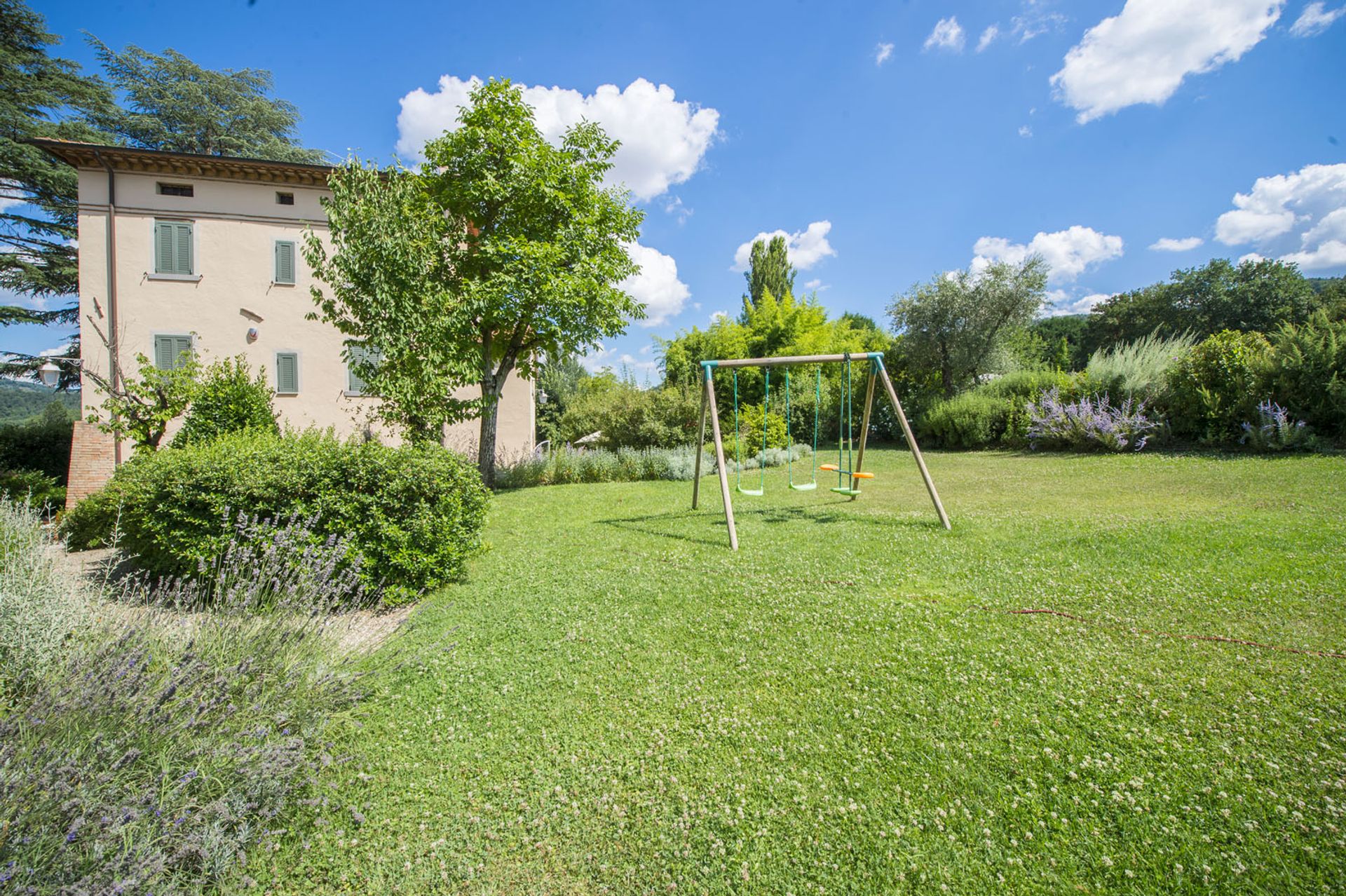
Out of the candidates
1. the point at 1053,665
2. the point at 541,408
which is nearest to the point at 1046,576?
the point at 1053,665

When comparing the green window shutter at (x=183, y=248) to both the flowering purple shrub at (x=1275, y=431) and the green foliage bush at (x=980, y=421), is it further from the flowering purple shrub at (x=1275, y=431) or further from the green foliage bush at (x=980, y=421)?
the flowering purple shrub at (x=1275, y=431)

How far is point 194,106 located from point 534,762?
111 ft

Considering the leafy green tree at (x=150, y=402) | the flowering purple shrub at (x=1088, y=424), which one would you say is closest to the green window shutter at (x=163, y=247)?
the leafy green tree at (x=150, y=402)

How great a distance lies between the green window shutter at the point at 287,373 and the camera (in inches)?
629

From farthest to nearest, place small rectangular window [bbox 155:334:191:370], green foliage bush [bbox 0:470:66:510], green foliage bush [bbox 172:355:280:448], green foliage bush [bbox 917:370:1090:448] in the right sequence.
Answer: green foliage bush [bbox 917:370:1090:448]
small rectangular window [bbox 155:334:191:370]
green foliage bush [bbox 0:470:66:510]
green foliage bush [bbox 172:355:280:448]

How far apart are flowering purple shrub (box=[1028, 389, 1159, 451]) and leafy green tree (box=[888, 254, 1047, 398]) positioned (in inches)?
231

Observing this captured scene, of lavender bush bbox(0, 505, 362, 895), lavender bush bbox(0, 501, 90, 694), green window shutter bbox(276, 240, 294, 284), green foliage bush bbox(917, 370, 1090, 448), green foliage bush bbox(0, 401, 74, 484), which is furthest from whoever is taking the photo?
green foliage bush bbox(0, 401, 74, 484)

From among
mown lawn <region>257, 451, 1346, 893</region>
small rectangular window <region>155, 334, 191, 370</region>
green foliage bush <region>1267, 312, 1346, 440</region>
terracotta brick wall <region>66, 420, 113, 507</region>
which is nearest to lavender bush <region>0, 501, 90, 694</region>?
mown lawn <region>257, 451, 1346, 893</region>

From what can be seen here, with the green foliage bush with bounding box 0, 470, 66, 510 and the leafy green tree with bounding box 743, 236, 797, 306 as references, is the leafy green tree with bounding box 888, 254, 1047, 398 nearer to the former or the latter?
the leafy green tree with bounding box 743, 236, 797, 306

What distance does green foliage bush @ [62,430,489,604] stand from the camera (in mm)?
5301

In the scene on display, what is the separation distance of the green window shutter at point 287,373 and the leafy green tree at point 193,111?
48.5ft

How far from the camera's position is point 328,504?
17.3ft

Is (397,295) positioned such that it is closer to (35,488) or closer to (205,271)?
(205,271)

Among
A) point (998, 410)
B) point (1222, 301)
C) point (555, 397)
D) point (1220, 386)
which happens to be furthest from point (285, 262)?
point (1222, 301)
